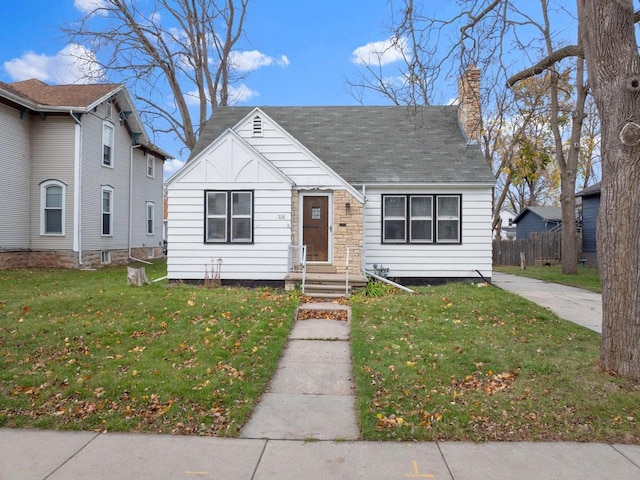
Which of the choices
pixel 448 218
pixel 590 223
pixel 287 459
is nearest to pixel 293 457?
pixel 287 459

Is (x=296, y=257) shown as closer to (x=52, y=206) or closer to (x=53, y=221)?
(x=53, y=221)

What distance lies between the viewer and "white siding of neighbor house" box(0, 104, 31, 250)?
50.6 ft

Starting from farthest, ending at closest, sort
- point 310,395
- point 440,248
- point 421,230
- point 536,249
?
point 536,249 < point 421,230 < point 440,248 < point 310,395

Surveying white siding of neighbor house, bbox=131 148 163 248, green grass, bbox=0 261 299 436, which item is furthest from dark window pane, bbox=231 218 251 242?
white siding of neighbor house, bbox=131 148 163 248

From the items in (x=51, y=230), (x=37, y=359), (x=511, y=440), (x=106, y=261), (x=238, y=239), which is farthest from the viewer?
(x=106, y=261)

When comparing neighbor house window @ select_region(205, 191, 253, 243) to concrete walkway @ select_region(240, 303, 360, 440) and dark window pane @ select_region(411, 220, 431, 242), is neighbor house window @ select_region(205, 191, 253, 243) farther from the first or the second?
concrete walkway @ select_region(240, 303, 360, 440)

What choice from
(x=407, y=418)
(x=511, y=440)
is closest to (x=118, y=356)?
(x=407, y=418)

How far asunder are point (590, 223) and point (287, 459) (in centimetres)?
2515

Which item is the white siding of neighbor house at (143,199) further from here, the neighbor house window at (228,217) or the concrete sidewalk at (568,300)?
the concrete sidewalk at (568,300)

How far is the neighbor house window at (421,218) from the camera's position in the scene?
12.7m

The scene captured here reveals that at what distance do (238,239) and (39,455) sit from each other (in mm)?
8499

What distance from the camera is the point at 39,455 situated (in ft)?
11.9

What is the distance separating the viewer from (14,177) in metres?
16.0

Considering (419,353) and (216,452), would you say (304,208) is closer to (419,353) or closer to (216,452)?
(419,353)
